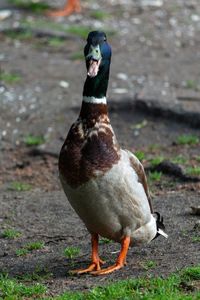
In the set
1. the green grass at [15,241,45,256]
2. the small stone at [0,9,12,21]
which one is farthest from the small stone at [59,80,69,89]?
the green grass at [15,241,45,256]

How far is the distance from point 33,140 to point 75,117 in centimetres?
86

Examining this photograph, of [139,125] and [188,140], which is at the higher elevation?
[188,140]

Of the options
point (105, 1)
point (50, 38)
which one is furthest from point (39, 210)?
point (105, 1)

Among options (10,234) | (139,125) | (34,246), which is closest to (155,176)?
(139,125)

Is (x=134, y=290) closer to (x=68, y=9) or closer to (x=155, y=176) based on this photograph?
(x=155, y=176)

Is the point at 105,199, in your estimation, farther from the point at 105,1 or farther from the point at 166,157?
the point at 105,1

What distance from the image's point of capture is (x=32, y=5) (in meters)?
17.9

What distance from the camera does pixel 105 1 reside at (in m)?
18.6

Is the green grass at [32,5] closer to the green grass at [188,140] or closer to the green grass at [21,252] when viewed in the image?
the green grass at [188,140]

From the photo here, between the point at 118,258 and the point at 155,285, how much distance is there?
2.18 ft

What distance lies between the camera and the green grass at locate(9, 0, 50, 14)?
17.7 metres

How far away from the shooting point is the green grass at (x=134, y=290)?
230 inches

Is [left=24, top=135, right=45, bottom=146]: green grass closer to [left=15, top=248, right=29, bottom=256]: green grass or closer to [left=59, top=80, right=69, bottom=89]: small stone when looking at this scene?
[left=59, top=80, right=69, bottom=89]: small stone

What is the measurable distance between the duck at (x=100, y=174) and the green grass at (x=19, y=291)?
1.65ft
